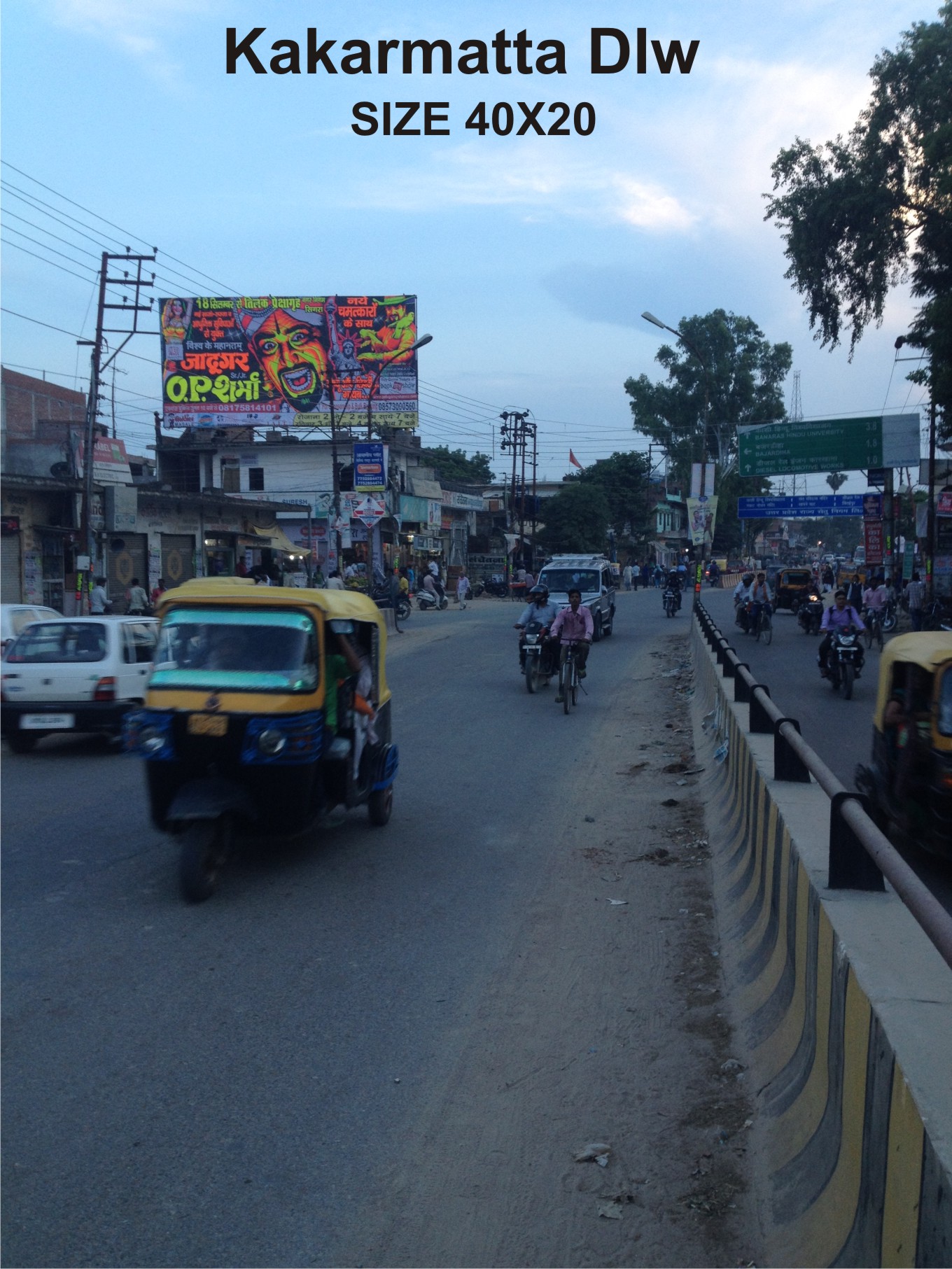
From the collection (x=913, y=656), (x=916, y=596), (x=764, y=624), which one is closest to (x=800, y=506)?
(x=916, y=596)

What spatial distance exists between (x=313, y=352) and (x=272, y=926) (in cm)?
4425

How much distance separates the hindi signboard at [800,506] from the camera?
48.2m

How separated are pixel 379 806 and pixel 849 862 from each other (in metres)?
5.28

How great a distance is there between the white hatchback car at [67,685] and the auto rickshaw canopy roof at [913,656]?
7.84 metres

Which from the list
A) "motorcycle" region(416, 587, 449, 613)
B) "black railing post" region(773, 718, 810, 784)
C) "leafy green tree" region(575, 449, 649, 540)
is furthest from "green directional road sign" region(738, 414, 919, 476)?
"leafy green tree" region(575, 449, 649, 540)

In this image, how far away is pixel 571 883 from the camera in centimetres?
748

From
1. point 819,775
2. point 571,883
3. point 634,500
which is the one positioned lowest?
point 571,883

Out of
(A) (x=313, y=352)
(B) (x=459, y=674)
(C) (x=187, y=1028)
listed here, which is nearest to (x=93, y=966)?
(C) (x=187, y=1028)

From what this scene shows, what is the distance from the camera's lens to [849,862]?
13.3ft

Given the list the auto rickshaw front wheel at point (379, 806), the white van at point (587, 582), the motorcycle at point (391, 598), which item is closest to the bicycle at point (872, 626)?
the white van at point (587, 582)

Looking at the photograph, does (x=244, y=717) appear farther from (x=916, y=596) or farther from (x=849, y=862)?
(x=916, y=596)

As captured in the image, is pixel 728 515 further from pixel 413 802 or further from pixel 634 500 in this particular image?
pixel 413 802

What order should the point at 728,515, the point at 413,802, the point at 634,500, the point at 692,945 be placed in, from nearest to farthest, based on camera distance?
the point at 692,945
the point at 413,802
the point at 634,500
the point at 728,515

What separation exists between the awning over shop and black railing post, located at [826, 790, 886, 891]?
4155cm
